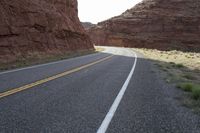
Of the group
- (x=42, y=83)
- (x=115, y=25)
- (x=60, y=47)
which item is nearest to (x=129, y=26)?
(x=115, y=25)

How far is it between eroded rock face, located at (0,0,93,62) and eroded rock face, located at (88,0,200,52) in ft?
202

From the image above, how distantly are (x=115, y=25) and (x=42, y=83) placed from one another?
350 ft

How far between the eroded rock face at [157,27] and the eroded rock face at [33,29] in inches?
2423

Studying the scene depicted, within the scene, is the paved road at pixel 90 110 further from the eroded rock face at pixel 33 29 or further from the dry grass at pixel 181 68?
→ the eroded rock face at pixel 33 29

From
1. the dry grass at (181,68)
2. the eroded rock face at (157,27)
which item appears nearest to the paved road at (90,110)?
the dry grass at (181,68)

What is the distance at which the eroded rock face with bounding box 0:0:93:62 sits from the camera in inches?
1017

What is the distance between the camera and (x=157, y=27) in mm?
110438

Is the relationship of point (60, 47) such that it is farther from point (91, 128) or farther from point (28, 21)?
point (91, 128)

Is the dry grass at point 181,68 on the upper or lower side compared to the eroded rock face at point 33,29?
lower

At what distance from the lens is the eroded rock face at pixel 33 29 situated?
2584cm

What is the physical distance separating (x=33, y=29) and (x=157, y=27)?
84.1 m

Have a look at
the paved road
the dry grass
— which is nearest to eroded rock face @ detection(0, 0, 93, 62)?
the dry grass

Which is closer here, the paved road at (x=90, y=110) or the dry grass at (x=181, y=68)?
the paved road at (x=90, y=110)

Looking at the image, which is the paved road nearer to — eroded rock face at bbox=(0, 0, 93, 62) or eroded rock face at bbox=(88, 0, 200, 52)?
eroded rock face at bbox=(0, 0, 93, 62)
